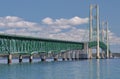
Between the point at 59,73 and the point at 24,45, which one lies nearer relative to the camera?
the point at 59,73

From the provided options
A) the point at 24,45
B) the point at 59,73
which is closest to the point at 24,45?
the point at 24,45

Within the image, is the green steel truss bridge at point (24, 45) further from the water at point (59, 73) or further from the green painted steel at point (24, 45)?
the water at point (59, 73)

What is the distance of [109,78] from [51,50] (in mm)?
118301

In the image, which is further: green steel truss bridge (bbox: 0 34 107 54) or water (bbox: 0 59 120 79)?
green steel truss bridge (bbox: 0 34 107 54)

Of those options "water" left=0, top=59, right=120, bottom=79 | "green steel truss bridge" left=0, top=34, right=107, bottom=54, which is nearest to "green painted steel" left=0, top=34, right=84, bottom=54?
"green steel truss bridge" left=0, top=34, right=107, bottom=54

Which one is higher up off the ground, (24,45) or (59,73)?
(24,45)

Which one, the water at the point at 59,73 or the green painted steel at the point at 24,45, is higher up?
the green painted steel at the point at 24,45

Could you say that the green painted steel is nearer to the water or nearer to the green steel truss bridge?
the green steel truss bridge

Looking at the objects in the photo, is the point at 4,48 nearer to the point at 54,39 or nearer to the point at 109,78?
the point at 54,39

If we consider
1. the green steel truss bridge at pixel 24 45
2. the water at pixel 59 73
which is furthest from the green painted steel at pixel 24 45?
the water at pixel 59 73

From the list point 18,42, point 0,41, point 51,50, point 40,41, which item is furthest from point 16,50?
point 51,50

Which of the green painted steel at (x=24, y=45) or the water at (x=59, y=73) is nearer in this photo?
the water at (x=59, y=73)

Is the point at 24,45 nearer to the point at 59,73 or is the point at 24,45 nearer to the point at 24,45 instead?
the point at 24,45

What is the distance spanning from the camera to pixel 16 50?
159 meters
